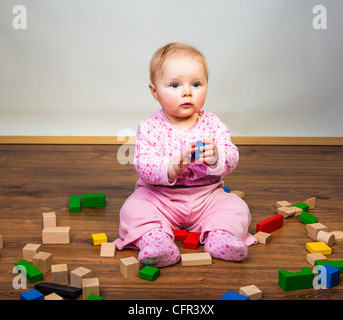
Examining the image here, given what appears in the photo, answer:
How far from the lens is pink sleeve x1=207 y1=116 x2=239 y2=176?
5.31 ft

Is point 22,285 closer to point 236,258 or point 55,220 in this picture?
point 55,220

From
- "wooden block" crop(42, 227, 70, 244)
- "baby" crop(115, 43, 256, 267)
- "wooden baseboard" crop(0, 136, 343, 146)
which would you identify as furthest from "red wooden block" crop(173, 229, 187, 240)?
"wooden baseboard" crop(0, 136, 343, 146)

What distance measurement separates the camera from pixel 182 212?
166cm

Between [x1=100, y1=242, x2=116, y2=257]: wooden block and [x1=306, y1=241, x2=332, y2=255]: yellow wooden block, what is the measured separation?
1.82 ft

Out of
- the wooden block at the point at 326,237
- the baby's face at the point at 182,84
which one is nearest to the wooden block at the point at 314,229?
the wooden block at the point at 326,237

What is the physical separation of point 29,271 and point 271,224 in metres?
0.74

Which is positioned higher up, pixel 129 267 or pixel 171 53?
pixel 171 53

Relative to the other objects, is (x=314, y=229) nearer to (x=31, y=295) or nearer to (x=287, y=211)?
(x=287, y=211)

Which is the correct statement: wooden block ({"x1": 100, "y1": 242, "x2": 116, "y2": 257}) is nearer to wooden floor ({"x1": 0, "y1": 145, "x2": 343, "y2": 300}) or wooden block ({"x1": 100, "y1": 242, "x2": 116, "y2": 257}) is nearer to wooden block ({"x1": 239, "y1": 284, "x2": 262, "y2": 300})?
wooden floor ({"x1": 0, "y1": 145, "x2": 343, "y2": 300})

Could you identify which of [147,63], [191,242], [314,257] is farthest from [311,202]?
[147,63]

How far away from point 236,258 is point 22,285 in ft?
1.84

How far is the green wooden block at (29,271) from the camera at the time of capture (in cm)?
136

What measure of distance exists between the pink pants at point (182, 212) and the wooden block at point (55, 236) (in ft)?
0.49

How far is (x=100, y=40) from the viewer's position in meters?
2.84
